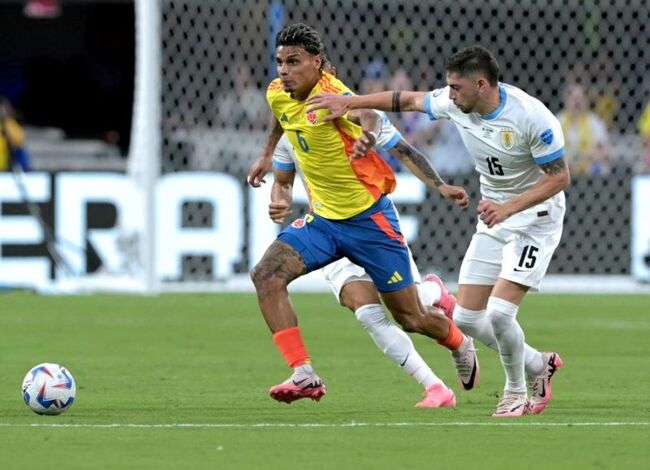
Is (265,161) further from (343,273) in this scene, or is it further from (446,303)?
(446,303)

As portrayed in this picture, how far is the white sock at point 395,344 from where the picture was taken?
9.50 meters

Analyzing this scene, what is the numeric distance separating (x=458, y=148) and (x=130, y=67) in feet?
31.4

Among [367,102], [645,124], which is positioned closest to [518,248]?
[367,102]

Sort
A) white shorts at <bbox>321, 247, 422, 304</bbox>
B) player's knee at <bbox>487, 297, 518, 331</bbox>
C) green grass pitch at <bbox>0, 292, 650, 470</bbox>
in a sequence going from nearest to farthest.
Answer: green grass pitch at <bbox>0, 292, 650, 470</bbox>
player's knee at <bbox>487, 297, 518, 331</bbox>
white shorts at <bbox>321, 247, 422, 304</bbox>

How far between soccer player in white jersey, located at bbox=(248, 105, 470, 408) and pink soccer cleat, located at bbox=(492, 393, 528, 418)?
33 cm

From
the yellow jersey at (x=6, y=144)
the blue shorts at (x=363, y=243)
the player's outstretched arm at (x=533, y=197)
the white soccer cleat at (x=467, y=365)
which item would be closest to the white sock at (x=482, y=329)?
the white soccer cleat at (x=467, y=365)

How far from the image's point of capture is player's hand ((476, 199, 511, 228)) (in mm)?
8781

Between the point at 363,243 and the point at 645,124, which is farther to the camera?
the point at 645,124

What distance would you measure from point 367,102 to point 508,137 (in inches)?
30.9

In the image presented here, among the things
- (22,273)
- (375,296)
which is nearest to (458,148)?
(22,273)

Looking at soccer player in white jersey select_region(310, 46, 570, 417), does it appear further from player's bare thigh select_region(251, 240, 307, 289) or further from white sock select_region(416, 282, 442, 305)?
player's bare thigh select_region(251, 240, 307, 289)

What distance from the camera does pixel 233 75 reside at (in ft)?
65.9

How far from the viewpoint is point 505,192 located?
31.3 feet

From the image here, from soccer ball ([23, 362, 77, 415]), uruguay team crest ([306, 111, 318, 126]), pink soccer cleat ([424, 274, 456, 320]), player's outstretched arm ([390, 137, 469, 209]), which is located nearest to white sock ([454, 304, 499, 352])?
Answer: pink soccer cleat ([424, 274, 456, 320])
